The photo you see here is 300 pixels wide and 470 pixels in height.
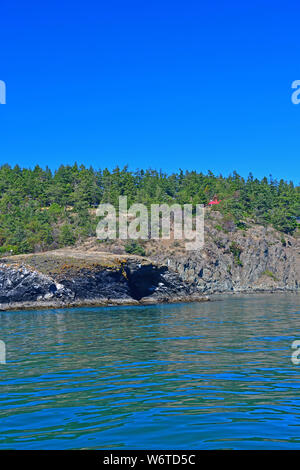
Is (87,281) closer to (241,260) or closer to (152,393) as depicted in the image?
(152,393)

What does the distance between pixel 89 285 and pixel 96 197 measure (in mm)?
94592

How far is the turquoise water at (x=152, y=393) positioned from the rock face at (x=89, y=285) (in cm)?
3231

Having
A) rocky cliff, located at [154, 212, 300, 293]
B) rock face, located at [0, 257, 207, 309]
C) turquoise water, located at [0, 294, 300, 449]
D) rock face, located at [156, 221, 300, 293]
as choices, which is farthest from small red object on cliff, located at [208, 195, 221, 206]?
turquoise water, located at [0, 294, 300, 449]

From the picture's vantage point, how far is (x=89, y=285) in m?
58.7

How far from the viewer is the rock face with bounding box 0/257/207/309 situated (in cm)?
5625

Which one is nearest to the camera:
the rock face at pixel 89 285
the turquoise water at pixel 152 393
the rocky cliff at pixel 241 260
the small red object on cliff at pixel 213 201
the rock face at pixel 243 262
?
the turquoise water at pixel 152 393

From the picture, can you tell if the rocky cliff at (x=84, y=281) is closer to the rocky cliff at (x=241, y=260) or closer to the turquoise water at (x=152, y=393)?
the turquoise water at (x=152, y=393)

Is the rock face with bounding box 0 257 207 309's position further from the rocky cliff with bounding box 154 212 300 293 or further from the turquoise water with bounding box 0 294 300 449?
the rocky cliff with bounding box 154 212 300 293

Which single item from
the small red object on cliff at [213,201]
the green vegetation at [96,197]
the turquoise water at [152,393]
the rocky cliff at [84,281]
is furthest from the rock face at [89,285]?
the small red object on cliff at [213,201]

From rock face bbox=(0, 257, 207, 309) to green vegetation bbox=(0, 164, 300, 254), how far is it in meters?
48.7

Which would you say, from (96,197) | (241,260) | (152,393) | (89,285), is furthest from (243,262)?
(152,393)

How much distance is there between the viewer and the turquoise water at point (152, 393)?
30.4 feet

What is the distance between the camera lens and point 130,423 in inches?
399
